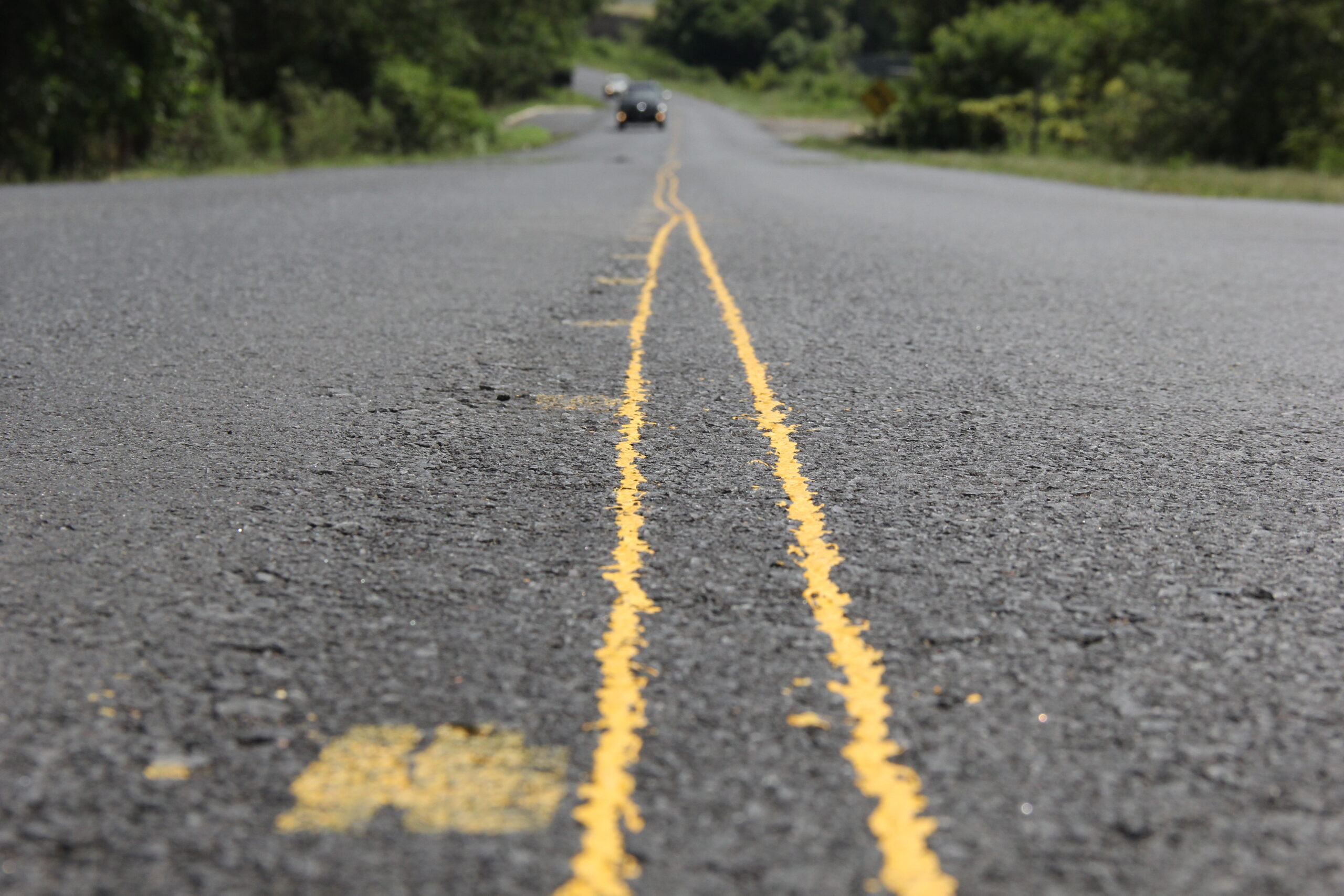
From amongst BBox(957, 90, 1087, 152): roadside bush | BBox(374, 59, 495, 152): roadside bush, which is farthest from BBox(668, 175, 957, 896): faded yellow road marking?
BBox(957, 90, 1087, 152): roadside bush

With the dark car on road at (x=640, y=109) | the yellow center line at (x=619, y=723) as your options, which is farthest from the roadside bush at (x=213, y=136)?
the dark car on road at (x=640, y=109)

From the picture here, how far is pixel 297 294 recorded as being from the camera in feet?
24.9

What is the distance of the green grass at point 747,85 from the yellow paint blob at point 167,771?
187ft

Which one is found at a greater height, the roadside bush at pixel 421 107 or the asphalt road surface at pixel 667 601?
the roadside bush at pixel 421 107

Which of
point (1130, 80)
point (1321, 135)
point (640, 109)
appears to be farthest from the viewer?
point (640, 109)

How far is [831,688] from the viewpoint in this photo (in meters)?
2.56

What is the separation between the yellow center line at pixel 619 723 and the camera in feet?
6.44

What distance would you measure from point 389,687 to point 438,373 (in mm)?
3127

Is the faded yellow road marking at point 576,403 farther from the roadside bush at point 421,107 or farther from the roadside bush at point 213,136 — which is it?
the roadside bush at point 421,107

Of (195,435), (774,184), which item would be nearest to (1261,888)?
(195,435)

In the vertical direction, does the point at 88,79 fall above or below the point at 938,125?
below

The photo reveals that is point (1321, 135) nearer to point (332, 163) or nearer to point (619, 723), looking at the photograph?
point (332, 163)

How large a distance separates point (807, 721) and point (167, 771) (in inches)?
49.9

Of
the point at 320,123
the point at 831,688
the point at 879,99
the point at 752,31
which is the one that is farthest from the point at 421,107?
the point at 752,31
